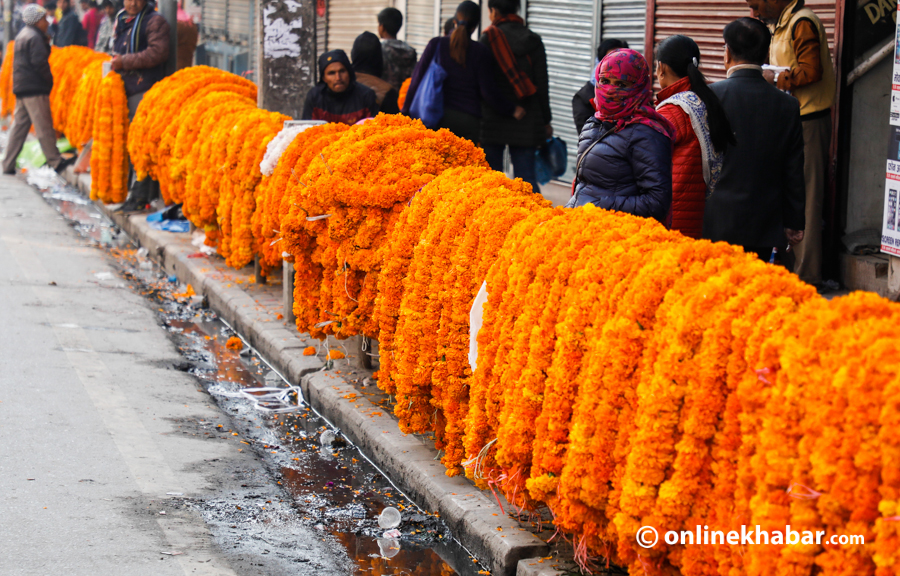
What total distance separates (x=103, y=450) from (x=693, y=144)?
3188mm

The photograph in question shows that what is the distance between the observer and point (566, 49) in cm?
1149

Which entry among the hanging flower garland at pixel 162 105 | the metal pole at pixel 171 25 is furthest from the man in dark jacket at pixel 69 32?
the hanging flower garland at pixel 162 105

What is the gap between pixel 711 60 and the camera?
8945 millimetres

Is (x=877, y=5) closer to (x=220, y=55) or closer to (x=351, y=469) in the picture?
(x=351, y=469)

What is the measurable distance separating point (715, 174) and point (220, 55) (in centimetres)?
1999

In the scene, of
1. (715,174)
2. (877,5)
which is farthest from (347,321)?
(877,5)

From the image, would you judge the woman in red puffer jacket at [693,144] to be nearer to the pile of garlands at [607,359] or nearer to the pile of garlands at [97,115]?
the pile of garlands at [607,359]

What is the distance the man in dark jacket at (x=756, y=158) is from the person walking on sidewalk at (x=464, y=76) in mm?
3273

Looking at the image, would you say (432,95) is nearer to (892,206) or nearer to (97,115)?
(892,206)

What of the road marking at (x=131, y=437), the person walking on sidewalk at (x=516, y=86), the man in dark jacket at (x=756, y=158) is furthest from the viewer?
the person walking on sidewalk at (x=516, y=86)

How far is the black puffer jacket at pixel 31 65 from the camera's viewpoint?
48.9ft

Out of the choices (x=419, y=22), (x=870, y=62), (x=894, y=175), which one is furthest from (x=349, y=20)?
(x=894, y=175)

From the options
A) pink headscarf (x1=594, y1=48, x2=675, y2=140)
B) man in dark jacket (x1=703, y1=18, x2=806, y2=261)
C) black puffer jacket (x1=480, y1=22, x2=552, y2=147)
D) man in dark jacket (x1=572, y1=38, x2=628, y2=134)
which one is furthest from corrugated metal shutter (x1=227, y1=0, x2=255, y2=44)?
pink headscarf (x1=594, y1=48, x2=675, y2=140)

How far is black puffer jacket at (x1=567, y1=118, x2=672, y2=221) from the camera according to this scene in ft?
14.4
